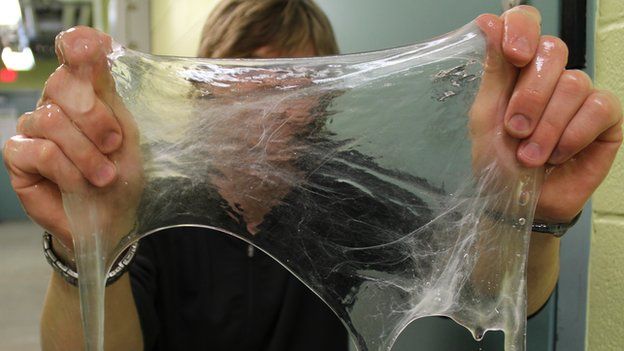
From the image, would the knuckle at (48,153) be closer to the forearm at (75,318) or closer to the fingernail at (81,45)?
the fingernail at (81,45)

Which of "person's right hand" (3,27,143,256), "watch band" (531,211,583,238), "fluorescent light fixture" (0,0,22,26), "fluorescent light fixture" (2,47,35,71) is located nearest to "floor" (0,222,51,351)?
"fluorescent light fixture" (0,0,22,26)

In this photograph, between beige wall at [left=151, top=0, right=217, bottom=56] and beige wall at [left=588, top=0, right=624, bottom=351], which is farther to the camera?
beige wall at [left=151, top=0, right=217, bottom=56]

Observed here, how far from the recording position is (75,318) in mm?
778

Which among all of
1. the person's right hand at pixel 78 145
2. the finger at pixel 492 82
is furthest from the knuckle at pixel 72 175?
the finger at pixel 492 82

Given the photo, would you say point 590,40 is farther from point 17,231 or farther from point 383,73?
point 17,231

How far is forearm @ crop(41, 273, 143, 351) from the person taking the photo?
2.51 feet

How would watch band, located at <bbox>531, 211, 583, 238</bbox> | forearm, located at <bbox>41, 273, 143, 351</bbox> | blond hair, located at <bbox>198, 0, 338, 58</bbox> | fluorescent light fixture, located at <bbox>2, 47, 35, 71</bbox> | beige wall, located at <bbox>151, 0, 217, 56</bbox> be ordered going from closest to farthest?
watch band, located at <bbox>531, 211, 583, 238</bbox> → forearm, located at <bbox>41, 273, 143, 351</bbox> → blond hair, located at <bbox>198, 0, 338, 58</bbox> → beige wall, located at <bbox>151, 0, 217, 56</bbox> → fluorescent light fixture, located at <bbox>2, 47, 35, 71</bbox>

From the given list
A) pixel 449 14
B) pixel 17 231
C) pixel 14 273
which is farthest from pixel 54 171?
pixel 17 231

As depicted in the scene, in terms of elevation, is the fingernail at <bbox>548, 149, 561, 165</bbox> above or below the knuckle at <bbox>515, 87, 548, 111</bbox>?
below

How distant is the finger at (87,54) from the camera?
52cm

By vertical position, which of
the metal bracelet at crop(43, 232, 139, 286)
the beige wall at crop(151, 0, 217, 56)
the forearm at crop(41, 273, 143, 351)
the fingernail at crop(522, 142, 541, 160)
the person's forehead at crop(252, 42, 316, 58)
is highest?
the fingernail at crop(522, 142, 541, 160)

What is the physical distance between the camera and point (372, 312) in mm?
570

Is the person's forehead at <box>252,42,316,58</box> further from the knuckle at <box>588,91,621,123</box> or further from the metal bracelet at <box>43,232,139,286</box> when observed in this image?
the knuckle at <box>588,91,621,123</box>

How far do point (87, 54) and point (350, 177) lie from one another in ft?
0.90
